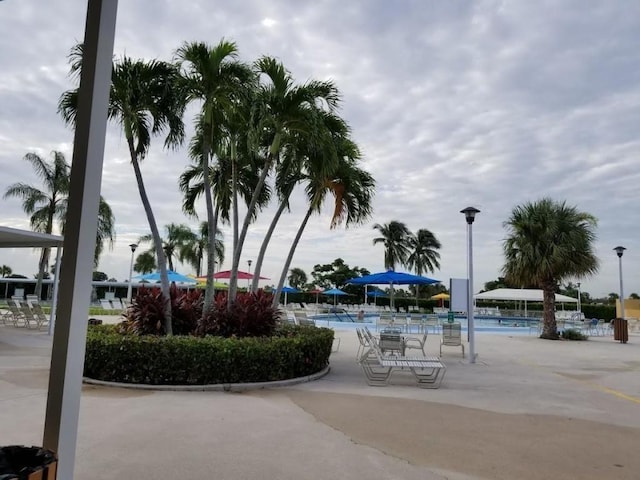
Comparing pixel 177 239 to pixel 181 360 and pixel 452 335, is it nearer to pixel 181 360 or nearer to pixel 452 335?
pixel 452 335

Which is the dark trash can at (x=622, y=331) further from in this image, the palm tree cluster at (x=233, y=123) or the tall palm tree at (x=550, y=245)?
the palm tree cluster at (x=233, y=123)

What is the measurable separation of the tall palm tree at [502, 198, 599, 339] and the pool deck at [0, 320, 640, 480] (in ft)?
Result: 28.6

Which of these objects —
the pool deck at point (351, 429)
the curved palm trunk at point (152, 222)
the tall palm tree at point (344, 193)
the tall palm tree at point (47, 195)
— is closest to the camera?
the pool deck at point (351, 429)

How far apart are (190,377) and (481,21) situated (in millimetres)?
5954

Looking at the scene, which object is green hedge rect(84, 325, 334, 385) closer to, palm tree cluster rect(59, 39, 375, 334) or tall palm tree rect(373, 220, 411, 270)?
palm tree cluster rect(59, 39, 375, 334)

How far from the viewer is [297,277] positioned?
60.0 meters

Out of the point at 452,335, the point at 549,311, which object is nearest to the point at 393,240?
the point at 549,311

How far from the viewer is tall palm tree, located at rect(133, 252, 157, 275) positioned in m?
44.1

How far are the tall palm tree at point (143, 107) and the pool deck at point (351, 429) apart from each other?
2774 millimetres

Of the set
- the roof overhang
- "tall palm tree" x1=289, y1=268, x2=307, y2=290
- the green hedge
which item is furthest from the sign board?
"tall palm tree" x1=289, y1=268, x2=307, y2=290

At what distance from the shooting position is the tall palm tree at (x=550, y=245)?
1581 cm

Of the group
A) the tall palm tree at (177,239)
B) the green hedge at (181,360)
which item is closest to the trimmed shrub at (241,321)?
the green hedge at (181,360)

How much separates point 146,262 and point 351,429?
1698 inches

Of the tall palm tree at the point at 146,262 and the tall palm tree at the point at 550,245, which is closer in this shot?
the tall palm tree at the point at 550,245
